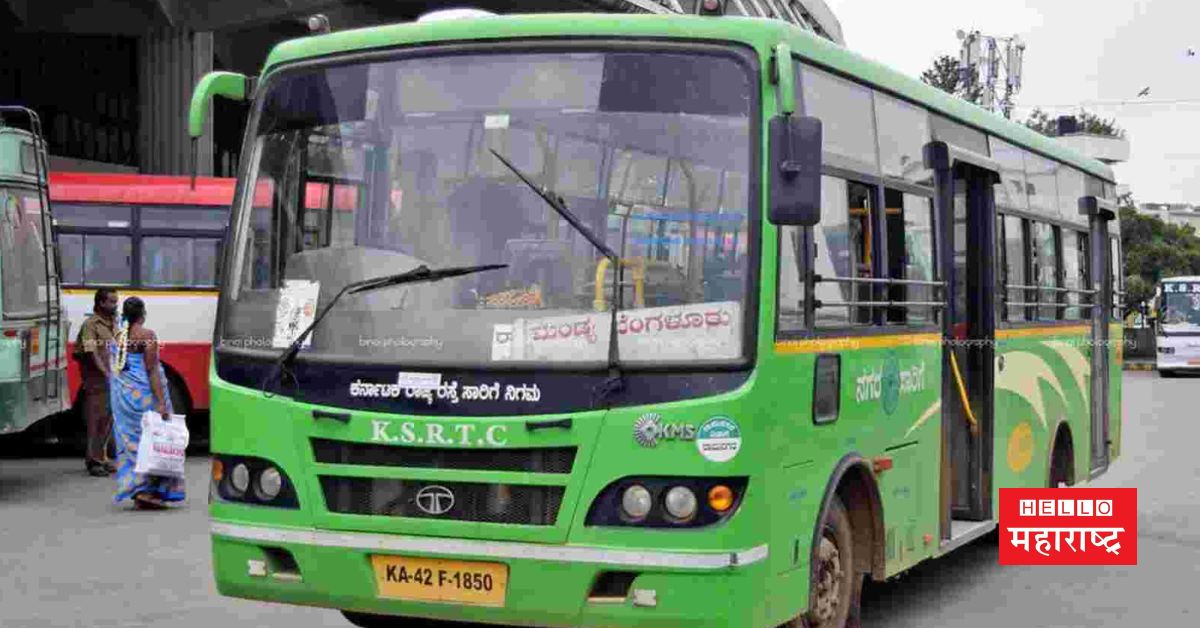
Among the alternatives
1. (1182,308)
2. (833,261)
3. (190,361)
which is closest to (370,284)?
(833,261)

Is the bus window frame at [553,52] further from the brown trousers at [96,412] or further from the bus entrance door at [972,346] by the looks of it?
the brown trousers at [96,412]

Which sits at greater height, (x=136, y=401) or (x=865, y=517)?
(x=136, y=401)

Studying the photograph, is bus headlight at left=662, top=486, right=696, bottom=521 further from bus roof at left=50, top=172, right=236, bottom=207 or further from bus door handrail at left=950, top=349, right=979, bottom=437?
bus roof at left=50, top=172, right=236, bottom=207

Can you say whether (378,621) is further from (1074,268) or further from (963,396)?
(1074,268)

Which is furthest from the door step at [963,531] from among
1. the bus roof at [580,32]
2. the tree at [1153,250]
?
the tree at [1153,250]

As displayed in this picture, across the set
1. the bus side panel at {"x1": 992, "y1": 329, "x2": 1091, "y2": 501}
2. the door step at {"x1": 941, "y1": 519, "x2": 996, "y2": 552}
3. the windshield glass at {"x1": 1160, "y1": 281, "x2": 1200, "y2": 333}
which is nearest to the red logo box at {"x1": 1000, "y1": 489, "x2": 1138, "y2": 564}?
the bus side panel at {"x1": 992, "y1": 329, "x2": 1091, "y2": 501}

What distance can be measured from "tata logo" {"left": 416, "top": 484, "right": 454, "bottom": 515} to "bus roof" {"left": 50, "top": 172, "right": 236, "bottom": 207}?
513 inches

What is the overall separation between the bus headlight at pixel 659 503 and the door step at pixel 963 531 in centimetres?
330

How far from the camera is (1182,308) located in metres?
43.9

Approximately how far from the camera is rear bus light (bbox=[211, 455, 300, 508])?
6.86m

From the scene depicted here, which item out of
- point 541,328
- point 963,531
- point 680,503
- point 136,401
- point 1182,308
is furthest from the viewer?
point 1182,308

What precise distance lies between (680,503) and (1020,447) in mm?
5211

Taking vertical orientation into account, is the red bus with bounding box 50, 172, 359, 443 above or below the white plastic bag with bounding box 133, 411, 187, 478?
above

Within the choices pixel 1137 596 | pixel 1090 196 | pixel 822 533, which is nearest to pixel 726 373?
pixel 822 533
